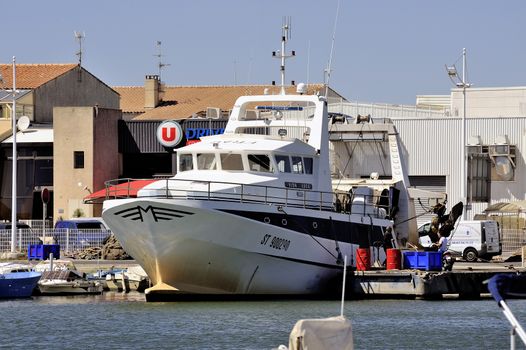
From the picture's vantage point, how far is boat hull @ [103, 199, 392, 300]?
36.1 metres

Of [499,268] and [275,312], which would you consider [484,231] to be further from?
[275,312]

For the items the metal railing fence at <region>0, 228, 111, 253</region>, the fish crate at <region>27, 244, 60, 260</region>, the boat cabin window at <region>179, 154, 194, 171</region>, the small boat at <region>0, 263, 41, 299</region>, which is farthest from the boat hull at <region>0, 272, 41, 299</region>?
the metal railing fence at <region>0, 228, 111, 253</region>

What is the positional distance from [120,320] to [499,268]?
13.8 metres

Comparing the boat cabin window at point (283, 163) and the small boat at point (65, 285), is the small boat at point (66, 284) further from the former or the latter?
the boat cabin window at point (283, 163)

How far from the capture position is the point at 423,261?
40094 mm

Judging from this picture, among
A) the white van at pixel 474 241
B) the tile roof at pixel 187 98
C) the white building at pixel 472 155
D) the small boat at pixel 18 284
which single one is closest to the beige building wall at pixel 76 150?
the white building at pixel 472 155

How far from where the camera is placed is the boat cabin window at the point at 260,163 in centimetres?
3869

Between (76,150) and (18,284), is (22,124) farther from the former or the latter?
(18,284)

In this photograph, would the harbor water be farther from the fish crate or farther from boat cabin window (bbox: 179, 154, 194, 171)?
the fish crate

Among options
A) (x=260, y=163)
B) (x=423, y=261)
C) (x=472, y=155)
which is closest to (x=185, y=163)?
(x=260, y=163)

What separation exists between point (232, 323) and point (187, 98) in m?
65.3

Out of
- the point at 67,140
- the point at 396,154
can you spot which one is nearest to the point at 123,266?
the point at 396,154

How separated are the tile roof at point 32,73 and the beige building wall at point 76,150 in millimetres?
8504

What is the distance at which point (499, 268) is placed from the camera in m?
Answer: 42.9
